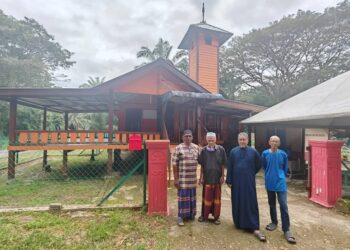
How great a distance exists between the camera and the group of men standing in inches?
127

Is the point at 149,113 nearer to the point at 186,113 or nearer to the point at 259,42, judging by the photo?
the point at 186,113

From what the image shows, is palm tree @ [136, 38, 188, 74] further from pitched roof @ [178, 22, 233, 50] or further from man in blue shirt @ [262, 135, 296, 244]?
man in blue shirt @ [262, 135, 296, 244]

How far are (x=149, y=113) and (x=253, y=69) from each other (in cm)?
1798

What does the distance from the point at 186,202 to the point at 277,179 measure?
1495 millimetres

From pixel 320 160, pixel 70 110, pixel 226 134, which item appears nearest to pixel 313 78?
pixel 226 134

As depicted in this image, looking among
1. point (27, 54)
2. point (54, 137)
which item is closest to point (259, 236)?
point (54, 137)

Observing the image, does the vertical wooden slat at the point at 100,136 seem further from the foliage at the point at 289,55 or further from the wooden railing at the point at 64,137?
the foliage at the point at 289,55

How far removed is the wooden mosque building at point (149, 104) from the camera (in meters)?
7.78

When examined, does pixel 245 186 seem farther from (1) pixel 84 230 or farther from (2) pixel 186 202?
(1) pixel 84 230

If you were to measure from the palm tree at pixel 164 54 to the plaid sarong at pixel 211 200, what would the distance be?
23.6m

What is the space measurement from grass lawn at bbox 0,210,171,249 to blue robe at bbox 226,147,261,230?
122cm

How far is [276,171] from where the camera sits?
3.24 meters

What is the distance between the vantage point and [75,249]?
277 cm

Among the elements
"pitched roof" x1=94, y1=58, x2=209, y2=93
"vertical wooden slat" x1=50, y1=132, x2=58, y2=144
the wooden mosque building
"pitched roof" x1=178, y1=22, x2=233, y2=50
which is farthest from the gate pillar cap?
"pitched roof" x1=178, y1=22, x2=233, y2=50
